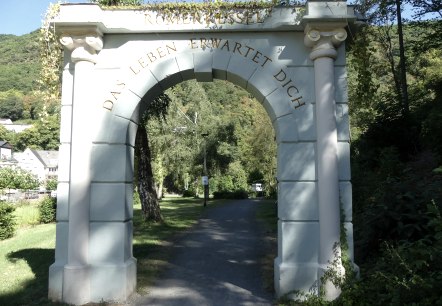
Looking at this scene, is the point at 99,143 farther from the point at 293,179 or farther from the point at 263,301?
the point at 263,301

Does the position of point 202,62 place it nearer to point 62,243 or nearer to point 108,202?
point 108,202

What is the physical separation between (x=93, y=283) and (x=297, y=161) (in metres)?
3.69

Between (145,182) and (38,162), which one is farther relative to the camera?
(38,162)

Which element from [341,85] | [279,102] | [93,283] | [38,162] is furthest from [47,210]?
[38,162]

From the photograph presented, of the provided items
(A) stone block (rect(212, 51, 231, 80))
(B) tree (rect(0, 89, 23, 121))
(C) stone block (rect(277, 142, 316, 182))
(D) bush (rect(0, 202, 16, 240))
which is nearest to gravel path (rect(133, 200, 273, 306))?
(C) stone block (rect(277, 142, 316, 182))

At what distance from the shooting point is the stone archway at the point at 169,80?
601 centimetres

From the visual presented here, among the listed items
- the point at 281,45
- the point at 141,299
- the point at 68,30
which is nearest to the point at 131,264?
the point at 141,299

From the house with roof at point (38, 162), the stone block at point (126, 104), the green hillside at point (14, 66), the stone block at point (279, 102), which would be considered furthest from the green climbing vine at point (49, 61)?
the green hillside at point (14, 66)

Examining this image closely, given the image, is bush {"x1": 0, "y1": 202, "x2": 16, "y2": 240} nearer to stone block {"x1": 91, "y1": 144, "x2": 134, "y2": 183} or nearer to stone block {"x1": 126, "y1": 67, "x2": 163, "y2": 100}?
stone block {"x1": 91, "y1": 144, "x2": 134, "y2": 183}

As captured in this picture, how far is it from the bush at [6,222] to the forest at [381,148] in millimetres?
3610

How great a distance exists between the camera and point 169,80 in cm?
671

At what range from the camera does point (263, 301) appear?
19.8 feet

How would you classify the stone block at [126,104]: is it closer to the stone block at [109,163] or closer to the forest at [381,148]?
the stone block at [109,163]

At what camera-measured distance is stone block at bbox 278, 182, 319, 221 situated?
20.1 feet
